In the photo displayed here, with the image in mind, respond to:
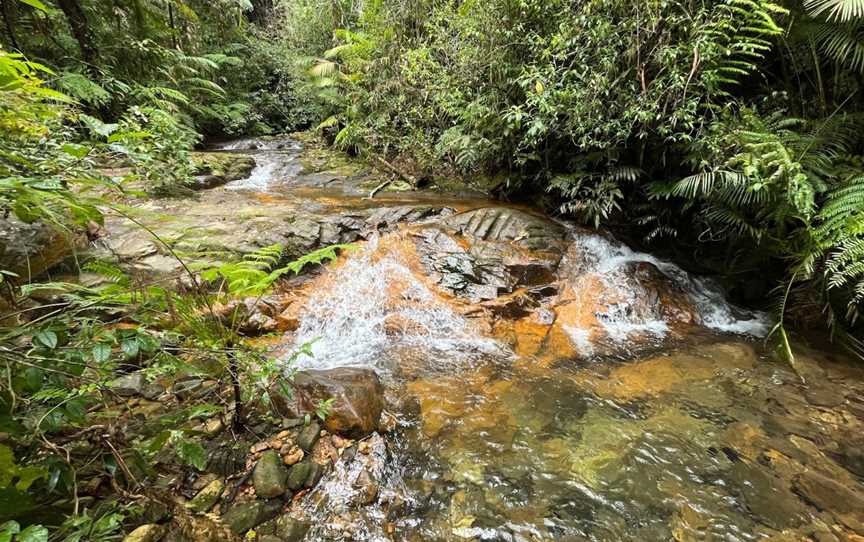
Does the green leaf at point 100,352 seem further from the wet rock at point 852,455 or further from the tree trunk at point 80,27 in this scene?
the tree trunk at point 80,27

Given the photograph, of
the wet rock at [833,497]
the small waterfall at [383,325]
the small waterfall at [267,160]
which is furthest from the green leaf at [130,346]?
the small waterfall at [267,160]

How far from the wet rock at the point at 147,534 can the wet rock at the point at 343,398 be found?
3.23 feet

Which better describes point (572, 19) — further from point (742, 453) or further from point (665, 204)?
point (742, 453)

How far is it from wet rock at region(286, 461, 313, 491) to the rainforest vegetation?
476 millimetres

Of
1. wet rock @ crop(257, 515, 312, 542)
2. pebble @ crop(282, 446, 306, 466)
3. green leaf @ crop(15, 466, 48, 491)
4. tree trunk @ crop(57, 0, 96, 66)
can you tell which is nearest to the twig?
tree trunk @ crop(57, 0, 96, 66)

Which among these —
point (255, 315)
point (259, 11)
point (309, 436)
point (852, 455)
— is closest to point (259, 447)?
point (309, 436)

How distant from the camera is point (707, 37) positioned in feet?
12.8

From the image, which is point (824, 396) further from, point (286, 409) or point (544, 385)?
point (286, 409)

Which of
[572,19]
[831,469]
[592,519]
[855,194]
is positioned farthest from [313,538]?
[572,19]

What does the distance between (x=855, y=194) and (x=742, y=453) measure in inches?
109

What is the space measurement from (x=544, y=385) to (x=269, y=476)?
230 centimetres

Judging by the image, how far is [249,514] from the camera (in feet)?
6.26

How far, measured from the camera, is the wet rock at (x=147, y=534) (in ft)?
5.05

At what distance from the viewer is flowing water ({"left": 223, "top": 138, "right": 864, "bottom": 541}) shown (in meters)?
2.13
